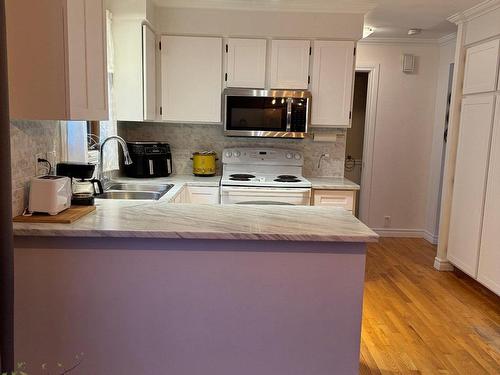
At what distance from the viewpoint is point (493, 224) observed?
3.12 meters

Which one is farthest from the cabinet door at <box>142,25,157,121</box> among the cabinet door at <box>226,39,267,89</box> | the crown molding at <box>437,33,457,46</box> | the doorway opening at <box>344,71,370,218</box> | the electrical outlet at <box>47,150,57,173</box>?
the doorway opening at <box>344,71,370,218</box>

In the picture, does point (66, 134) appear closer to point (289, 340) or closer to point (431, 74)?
point (289, 340)

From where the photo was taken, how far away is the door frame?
4.84 metres

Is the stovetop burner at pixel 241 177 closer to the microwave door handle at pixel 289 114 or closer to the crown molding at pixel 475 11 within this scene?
the microwave door handle at pixel 289 114

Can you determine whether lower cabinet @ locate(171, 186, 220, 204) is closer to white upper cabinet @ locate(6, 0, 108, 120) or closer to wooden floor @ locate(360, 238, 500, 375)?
wooden floor @ locate(360, 238, 500, 375)

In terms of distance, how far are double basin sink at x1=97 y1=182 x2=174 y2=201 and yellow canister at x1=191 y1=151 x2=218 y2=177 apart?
617 mm

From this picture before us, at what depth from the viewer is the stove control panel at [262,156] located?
406 cm

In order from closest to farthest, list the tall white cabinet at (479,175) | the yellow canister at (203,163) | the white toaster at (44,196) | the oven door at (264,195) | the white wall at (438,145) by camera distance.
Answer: the white toaster at (44,196) < the tall white cabinet at (479,175) < the oven door at (264,195) < the yellow canister at (203,163) < the white wall at (438,145)

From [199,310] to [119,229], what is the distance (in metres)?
0.48

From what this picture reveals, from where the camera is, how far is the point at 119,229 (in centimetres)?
161

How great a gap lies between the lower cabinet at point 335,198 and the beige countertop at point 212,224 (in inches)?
61.4

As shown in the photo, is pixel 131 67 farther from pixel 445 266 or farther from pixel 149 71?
pixel 445 266

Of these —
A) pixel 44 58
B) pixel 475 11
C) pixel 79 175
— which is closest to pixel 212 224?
pixel 79 175

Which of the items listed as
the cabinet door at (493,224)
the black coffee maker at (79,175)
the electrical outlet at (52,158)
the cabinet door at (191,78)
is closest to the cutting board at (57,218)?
the black coffee maker at (79,175)
